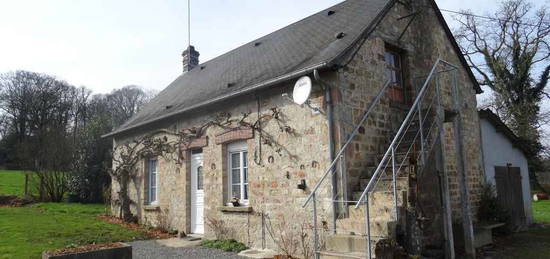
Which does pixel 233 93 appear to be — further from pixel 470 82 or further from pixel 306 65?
pixel 470 82

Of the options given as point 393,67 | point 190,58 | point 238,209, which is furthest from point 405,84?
point 190,58

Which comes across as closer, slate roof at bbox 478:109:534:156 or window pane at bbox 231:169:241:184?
window pane at bbox 231:169:241:184

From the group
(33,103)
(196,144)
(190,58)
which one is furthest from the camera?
(33,103)

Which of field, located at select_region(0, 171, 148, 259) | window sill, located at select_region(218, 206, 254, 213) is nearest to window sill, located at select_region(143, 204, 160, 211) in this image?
field, located at select_region(0, 171, 148, 259)

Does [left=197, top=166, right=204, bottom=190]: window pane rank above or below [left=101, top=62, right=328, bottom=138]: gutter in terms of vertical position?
below

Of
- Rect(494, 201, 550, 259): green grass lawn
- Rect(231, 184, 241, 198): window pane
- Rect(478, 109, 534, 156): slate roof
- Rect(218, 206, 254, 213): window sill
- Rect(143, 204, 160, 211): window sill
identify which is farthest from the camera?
Rect(143, 204, 160, 211): window sill

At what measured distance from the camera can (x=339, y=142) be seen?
23.5 feet

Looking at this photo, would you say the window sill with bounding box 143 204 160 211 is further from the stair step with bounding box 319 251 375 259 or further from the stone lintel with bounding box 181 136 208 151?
the stair step with bounding box 319 251 375 259

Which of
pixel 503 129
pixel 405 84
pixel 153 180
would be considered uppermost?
pixel 405 84

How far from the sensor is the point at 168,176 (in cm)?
1181

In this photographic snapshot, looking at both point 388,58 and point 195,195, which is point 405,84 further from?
point 195,195

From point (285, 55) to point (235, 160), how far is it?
2.86 meters

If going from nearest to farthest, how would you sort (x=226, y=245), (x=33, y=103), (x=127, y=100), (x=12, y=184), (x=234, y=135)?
(x=226, y=245)
(x=234, y=135)
(x=12, y=184)
(x=33, y=103)
(x=127, y=100)

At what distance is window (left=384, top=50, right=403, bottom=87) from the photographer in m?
9.23
